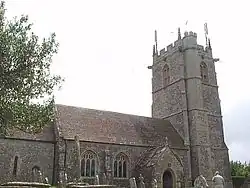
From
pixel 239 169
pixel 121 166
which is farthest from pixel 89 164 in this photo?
pixel 239 169

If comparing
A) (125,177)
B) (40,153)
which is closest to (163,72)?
(125,177)

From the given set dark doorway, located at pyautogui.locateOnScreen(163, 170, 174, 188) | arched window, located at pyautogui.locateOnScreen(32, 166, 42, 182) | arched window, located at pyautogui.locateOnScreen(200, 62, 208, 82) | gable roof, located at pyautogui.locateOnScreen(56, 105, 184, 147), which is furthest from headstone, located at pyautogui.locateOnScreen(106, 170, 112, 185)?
arched window, located at pyautogui.locateOnScreen(200, 62, 208, 82)

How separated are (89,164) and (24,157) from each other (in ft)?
17.5

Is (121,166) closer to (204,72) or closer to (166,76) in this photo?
(166,76)

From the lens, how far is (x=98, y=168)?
27406 mm

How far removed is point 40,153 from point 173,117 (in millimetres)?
16107

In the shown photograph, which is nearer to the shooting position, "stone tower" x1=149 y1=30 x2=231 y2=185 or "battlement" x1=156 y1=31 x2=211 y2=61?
"stone tower" x1=149 y1=30 x2=231 y2=185

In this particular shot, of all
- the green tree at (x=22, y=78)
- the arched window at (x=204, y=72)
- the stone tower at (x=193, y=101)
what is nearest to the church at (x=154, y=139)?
the stone tower at (x=193, y=101)

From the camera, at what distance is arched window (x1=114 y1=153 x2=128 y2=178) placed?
28.4 meters

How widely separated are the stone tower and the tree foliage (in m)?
15.0

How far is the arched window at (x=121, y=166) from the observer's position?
28.4 m

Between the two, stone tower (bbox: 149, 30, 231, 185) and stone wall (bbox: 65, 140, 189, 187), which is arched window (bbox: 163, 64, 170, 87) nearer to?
stone tower (bbox: 149, 30, 231, 185)

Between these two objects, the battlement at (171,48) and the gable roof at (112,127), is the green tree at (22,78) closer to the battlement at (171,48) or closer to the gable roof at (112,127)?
the gable roof at (112,127)

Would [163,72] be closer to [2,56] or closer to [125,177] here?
[125,177]
